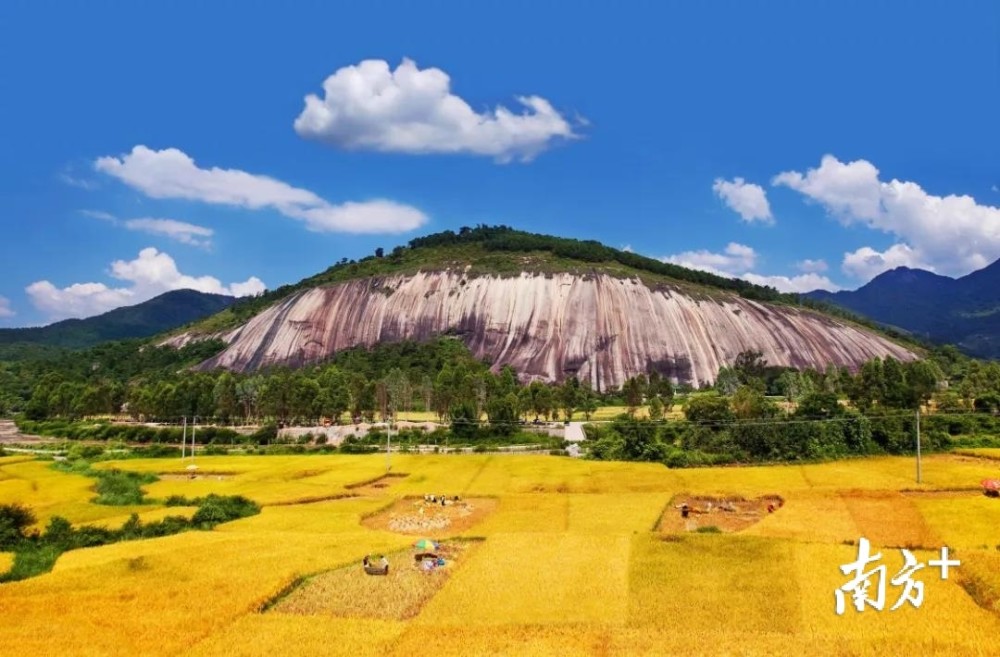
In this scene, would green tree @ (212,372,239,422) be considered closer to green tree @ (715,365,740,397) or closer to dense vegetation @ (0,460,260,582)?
dense vegetation @ (0,460,260,582)

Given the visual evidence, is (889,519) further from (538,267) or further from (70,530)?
(538,267)

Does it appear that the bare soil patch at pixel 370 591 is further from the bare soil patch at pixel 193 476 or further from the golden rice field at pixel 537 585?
the bare soil patch at pixel 193 476

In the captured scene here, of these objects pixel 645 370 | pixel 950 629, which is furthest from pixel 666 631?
pixel 645 370

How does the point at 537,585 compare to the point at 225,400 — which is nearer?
the point at 537,585

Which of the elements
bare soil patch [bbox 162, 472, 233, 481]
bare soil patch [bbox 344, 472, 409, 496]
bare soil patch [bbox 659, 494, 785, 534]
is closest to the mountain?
bare soil patch [bbox 344, 472, 409, 496]

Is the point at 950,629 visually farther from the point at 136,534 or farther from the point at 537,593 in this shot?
the point at 136,534

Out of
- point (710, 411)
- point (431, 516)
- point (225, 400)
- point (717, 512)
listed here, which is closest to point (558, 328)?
point (225, 400)

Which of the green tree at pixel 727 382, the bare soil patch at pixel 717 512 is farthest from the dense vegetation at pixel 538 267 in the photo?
the bare soil patch at pixel 717 512
